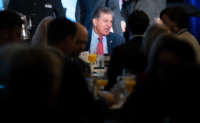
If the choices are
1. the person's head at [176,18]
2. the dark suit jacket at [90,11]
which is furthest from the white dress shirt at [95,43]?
the person's head at [176,18]

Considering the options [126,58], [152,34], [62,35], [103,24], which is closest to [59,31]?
[62,35]

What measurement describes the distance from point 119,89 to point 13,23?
132 centimetres

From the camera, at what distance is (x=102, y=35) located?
5.00m

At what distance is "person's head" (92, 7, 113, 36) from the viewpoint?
16.3 ft

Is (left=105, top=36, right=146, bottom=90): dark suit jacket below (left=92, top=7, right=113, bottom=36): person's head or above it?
below

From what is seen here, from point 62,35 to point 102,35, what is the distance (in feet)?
9.05

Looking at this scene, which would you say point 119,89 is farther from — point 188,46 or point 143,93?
point 188,46

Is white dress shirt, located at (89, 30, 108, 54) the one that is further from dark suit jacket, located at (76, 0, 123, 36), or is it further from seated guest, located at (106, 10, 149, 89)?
seated guest, located at (106, 10, 149, 89)

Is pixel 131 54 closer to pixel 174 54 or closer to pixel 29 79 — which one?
pixel 174 54

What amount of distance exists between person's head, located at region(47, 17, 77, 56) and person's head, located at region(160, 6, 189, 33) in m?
1.66

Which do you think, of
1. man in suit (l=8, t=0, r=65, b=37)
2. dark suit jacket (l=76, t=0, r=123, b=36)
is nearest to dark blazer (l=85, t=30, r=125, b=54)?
dark suit jacket (l=76, t=0, r=123, b=36)

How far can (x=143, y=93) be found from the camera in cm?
213

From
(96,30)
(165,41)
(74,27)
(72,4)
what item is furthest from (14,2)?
(165,41)

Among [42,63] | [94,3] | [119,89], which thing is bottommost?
[119,89]
